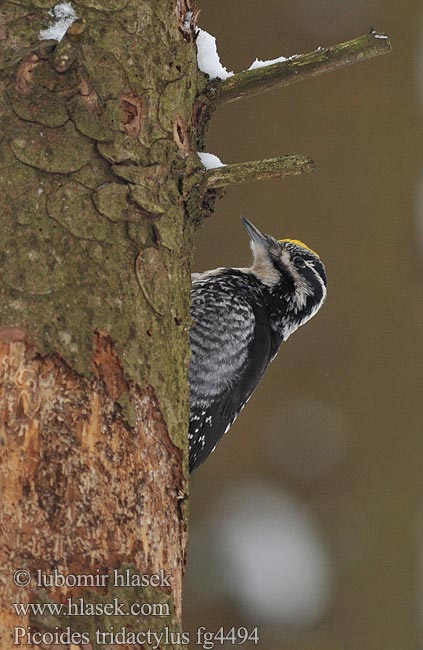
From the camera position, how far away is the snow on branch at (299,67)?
92.6 inches

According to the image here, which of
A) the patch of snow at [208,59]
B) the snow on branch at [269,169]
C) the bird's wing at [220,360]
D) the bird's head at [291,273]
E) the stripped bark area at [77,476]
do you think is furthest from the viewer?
the bird's head at [291,273]

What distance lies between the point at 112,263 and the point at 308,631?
272 cm

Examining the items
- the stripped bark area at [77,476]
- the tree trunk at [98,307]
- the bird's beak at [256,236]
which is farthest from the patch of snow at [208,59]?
the bird's beak at [256,236]

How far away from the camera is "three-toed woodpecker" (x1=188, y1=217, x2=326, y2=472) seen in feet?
10.8

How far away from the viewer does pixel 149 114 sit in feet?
7.61

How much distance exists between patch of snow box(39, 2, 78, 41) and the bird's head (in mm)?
1584

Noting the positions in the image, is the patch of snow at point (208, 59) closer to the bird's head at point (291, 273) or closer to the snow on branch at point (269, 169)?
the snow on branch at point (269, 169)

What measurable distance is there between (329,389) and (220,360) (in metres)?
1.09

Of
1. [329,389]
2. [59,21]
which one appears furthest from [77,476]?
[329,389]

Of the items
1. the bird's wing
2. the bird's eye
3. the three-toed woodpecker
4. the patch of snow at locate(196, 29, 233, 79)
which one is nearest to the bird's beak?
the three-toed woodpecker

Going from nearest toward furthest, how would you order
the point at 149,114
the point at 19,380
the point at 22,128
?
the point at 19,380 < the point at 22,128 < the point at 149,114

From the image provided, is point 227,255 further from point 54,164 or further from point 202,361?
point 54,164

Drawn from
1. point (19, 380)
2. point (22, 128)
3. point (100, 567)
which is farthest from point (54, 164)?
point (100, 567)

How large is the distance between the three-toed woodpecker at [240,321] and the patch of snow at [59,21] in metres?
1.39
